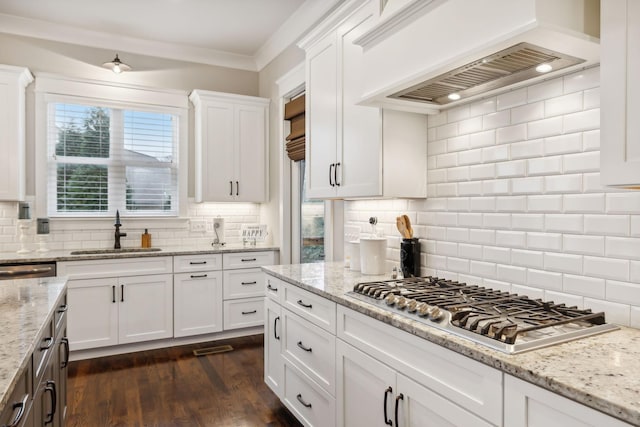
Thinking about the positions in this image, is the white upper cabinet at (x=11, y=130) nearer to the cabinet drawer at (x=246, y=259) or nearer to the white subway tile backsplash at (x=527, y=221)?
the cabinet drawer at (x=246, y=259)

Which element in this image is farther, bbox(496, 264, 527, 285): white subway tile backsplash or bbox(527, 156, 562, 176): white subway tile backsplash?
bbox(496, 264, 527, 285): white subway tile backsplash

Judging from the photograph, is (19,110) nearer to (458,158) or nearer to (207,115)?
(207,115)

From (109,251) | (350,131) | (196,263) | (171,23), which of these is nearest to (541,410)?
(350,131)

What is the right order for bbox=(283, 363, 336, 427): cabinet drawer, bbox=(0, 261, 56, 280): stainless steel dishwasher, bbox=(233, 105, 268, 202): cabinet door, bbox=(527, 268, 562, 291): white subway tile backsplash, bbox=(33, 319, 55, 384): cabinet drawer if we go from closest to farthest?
bbox=(33, 319, 55, 384): cabinet drawer → bbox=(527, 268, 562, 291): white subway tile backsplash → bbox=(283, 363, 336, 427): cabinet drawer → bbox=(0, 261, 56, 280): stainless steel dishwasher → bbox=(233, 105, 268, 202): cabinet door

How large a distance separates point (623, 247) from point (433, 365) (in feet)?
2.62

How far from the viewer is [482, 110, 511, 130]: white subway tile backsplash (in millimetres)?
1963

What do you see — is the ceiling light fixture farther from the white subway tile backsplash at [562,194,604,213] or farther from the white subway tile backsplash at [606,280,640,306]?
the white subway tile backsplash at [606,280,640,306]

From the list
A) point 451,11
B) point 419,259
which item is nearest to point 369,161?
point 419,259

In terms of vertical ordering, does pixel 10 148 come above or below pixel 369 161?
above

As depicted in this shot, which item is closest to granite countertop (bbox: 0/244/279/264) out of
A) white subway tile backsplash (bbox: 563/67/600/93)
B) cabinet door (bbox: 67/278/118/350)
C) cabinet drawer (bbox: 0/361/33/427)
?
cabinet door (bbox: 67/278/118/350)

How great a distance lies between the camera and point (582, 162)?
1.65 metres

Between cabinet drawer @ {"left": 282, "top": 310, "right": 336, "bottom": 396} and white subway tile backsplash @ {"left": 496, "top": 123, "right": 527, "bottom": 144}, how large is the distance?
1228 mm

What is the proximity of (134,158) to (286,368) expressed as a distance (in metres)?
2.94

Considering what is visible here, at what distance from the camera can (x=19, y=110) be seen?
3.74m
